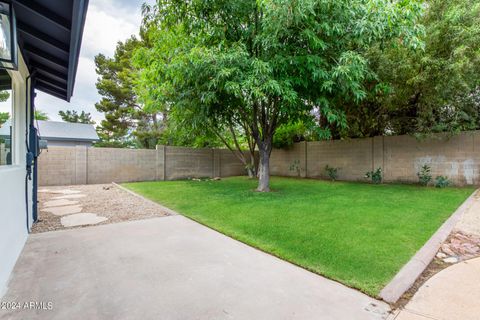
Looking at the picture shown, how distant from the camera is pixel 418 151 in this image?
28.5 ft

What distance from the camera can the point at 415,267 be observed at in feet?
8.39

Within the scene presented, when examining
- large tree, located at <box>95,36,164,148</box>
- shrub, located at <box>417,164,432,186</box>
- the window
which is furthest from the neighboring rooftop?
shrub, located at <box>417,164,432,186</box>

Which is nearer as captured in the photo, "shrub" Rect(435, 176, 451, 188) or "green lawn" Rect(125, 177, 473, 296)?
"green lawn" Rect(125, 177, 473, 296)

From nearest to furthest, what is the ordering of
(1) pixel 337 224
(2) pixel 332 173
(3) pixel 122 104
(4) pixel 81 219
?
1. (1) pixel 337 224
2. (4) pixel 81 219
3. (2) pixel 332 173
4. (3) pixel 122 104

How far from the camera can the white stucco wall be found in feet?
7.15

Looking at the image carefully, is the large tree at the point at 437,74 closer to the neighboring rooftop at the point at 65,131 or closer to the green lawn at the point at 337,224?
the green lawn at the point at 337,224

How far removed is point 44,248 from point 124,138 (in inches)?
754

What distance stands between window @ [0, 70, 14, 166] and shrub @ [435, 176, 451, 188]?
10.4m

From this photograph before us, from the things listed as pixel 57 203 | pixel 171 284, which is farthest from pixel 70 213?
pixel 171 284

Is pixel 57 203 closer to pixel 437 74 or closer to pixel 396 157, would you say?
pixel 437 74

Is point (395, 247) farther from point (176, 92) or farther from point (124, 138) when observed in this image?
point (124, 138)

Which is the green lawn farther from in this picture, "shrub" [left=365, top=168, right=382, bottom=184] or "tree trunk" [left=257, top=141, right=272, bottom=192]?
"shrub" [left=365, top=168, right=382, bottom=184]

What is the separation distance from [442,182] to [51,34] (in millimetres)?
10250

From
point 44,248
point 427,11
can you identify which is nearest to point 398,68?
point 427,11
